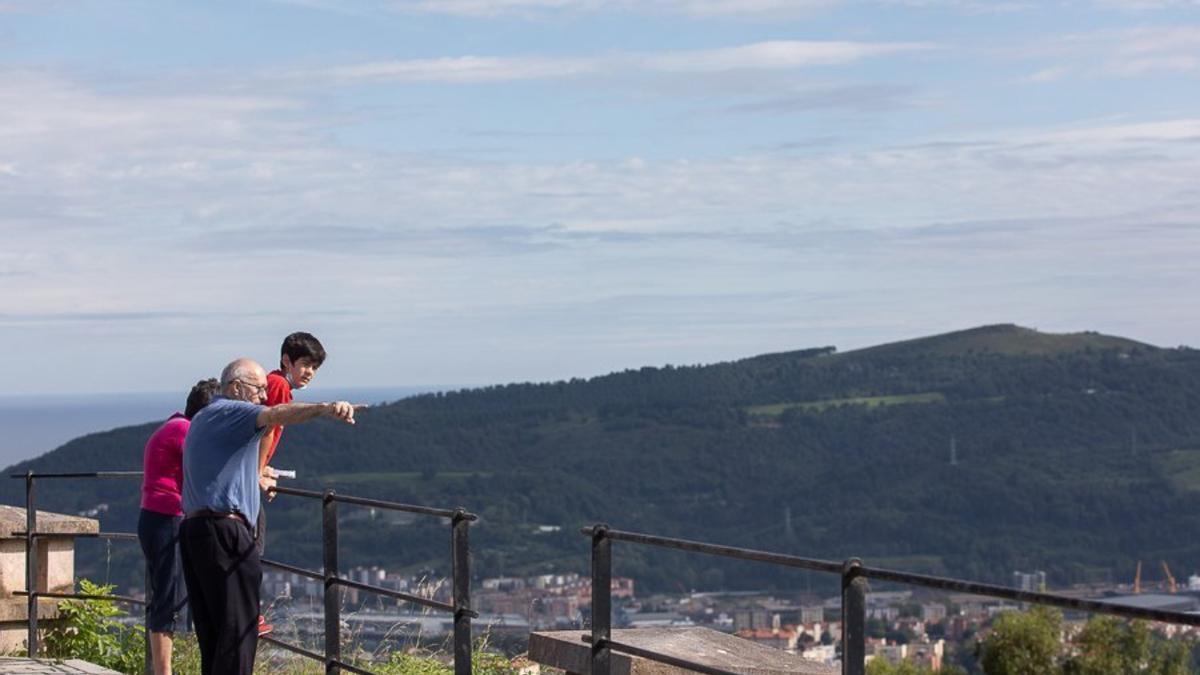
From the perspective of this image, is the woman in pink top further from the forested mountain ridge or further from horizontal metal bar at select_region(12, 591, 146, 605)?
the forested mountain ridge

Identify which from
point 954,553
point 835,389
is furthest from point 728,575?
point 835,389

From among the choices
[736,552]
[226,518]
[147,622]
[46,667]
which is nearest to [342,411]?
[226,518]

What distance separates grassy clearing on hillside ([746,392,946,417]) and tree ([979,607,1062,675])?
359 feet

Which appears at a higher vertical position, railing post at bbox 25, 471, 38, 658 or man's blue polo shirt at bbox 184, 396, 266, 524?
man's blue polo shirt at bbox 184, 396, 266, 524

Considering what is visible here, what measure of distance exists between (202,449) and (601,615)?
1.70 meters

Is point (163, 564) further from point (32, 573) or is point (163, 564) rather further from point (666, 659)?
point (666, 659)

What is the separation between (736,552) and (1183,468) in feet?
442

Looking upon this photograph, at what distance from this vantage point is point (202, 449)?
7.26m

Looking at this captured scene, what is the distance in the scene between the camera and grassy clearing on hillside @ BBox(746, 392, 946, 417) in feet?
507

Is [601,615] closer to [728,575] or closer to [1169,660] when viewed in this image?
[1169,660]

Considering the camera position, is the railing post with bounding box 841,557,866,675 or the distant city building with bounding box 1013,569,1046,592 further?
the distant city building with bounding box 1013,569,1046,592

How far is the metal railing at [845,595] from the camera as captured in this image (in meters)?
4.59

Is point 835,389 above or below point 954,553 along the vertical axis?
above

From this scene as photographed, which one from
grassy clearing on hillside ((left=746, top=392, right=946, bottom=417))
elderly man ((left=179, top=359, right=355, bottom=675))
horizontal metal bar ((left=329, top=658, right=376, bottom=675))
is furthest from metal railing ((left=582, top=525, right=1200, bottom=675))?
grassy clearing on hillside ((left=746, top=392, right=946, bottom=417))
